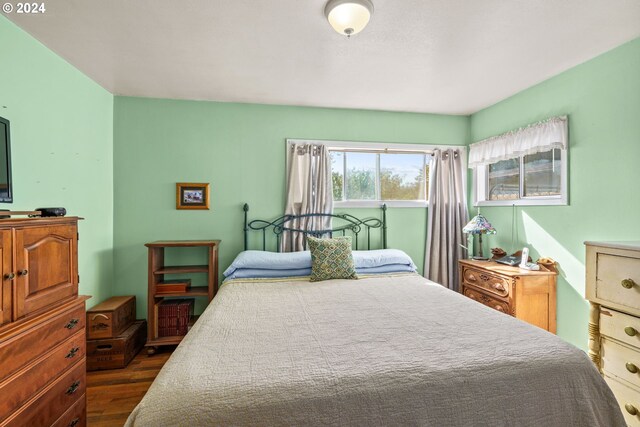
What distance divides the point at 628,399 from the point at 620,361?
20 centimetres

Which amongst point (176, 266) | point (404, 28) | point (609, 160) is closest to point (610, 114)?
point (609, 160)

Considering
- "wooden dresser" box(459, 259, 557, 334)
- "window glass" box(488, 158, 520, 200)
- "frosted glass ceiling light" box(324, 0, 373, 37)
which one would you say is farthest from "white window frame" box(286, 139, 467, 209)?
"frosted glass ceiling light" box(324, 0, 373, 37)

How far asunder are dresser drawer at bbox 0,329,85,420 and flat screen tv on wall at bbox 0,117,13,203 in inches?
34.0

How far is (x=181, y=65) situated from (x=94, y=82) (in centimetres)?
103

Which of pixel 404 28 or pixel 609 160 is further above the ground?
pixel 404 28

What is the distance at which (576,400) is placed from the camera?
4.09 feet

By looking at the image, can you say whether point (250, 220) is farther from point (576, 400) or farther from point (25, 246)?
point (576, 400)

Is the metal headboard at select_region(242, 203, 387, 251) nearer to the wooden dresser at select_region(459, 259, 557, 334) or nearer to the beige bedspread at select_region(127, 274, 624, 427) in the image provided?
the wooden dresser at select_region(459, 259, 557, 334)

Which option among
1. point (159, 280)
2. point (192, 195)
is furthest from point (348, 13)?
point (159, 280)

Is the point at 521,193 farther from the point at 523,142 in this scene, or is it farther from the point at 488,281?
the point at 488,281

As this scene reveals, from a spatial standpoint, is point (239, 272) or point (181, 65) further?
point (239, 272)

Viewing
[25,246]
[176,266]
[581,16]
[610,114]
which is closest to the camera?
[25,246]

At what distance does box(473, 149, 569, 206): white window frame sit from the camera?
2547 mm

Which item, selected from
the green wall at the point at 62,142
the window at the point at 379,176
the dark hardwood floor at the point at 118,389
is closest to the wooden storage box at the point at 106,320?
the green wall at the point at 62,142
